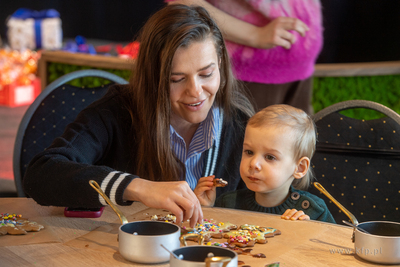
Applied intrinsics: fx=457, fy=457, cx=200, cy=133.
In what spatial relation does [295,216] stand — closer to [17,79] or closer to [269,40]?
[269,40]

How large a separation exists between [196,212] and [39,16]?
780cm

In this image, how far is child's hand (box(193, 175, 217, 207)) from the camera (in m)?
1.32

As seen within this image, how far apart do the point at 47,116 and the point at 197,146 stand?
62 cm

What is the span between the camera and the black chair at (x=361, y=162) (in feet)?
4.73

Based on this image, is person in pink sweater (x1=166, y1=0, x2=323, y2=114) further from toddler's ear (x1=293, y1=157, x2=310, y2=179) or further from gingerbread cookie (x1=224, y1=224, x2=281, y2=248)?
gingerbread cookie (x1=224, y1=224, x2=281, y2=248)

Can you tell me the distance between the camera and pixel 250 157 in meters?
1.34

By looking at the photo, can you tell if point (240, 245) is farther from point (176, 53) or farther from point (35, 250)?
point (176, 53)

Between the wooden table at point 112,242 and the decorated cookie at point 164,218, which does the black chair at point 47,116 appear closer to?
the wooden table at point 112,242

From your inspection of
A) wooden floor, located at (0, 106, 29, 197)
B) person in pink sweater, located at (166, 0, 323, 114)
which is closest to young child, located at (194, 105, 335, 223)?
person in pink sweater, located at (166, 0, 323, 114)

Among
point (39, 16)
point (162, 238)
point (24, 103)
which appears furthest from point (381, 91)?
point (39, 16)

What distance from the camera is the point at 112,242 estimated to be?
3.13 ft

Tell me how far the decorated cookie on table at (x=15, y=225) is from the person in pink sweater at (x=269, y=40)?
130 centimetres

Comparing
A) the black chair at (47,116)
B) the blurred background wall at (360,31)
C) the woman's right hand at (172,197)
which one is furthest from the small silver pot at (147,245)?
the blurred background wall at (360,31)

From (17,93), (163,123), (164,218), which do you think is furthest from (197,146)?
(17,93)
